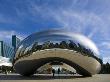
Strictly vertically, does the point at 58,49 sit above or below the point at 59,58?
above

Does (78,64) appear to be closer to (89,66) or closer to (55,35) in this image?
(89,66)

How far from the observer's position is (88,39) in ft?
89.1

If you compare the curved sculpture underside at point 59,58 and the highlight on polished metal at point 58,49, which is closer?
the highlight on polished metal at point 58,49

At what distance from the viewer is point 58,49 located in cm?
Result: 2545

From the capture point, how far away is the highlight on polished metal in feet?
83.4

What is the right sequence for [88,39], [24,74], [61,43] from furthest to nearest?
[24,74], [88,39], [61,43]

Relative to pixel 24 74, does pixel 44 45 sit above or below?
above

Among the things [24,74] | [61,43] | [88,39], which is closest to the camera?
[61,43]

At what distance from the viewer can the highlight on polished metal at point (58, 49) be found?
25406mm

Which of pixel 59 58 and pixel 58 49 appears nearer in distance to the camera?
pixel 58 49

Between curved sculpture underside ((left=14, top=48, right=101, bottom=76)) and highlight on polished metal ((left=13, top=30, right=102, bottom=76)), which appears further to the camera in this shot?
curved sculpture underside ((left=14, top=48, right=101, bottom=76))

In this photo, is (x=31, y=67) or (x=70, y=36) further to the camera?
(x=31, y=67)

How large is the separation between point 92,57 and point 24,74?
7.73 metres

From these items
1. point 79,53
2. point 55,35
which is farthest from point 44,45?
point 79,53
